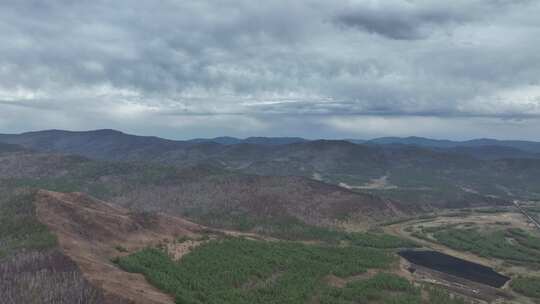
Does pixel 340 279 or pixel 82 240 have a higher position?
pixel 82 240

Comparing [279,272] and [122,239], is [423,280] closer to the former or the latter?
[279,272]

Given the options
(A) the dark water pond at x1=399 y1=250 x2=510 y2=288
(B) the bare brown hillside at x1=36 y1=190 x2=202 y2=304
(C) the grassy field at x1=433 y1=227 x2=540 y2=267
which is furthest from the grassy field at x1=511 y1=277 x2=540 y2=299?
(B) the bare brown hillside at x1=36 y1=190 x2=202 y2=304

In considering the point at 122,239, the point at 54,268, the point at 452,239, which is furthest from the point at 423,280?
the point at 54,268

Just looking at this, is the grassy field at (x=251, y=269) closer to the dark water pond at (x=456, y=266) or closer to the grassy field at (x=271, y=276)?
the grassy field at (x=271, y=276)

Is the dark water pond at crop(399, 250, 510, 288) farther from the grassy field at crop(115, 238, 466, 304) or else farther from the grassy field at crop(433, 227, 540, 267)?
the grassy field at crop(115, 238, 466, 304)

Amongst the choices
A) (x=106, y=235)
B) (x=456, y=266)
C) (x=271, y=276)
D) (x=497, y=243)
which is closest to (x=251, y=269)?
(x=271, y=276)

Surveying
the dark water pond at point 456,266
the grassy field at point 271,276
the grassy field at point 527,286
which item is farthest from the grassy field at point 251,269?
the grassy field at point 527,286
